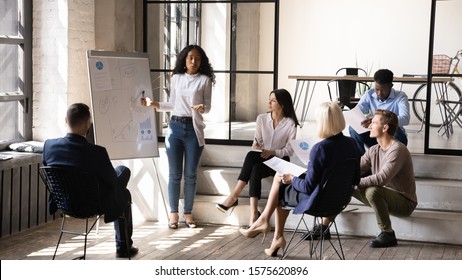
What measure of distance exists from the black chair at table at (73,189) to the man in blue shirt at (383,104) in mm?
2827

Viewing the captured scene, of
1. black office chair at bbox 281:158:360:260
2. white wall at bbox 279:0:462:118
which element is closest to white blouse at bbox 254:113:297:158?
black office chair at bbox 281:158:360:260

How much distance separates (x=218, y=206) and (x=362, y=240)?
4.30 ft

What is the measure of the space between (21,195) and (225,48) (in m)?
2.68

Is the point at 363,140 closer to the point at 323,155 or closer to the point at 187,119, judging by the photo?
the point at 187,119

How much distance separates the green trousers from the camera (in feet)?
20.6

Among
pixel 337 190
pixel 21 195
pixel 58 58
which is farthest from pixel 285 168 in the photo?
pixel 58 58

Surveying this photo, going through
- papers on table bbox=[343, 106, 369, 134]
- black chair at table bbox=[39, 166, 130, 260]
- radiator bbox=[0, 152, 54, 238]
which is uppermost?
papers on table bbox=[343, 106, 369, 134]

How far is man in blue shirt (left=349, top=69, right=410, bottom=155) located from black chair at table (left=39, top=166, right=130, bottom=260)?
2.83 m

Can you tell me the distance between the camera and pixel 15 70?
7.14m

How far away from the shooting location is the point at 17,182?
6527 mm

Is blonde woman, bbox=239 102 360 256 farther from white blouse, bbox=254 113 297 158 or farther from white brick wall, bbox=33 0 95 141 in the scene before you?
white brick wall, bbox=33 0 95 141

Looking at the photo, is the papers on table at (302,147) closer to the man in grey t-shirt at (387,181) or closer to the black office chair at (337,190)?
the man in grey t-shirt at (387,181)
